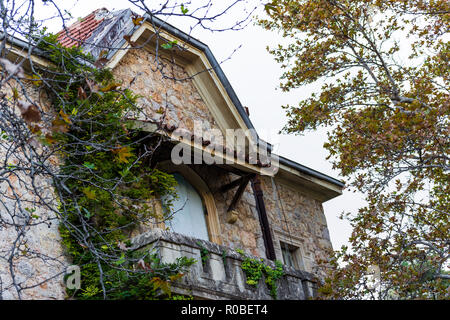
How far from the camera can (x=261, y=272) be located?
10141mm

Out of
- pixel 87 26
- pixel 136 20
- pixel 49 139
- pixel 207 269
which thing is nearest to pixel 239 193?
pixel 207 269

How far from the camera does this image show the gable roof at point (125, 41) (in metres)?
11.4

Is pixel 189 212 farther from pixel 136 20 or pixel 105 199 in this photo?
pixel 136 20

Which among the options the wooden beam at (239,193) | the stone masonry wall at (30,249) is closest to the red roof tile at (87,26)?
the wooden beam at (239,193)

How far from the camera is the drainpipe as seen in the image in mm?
12266

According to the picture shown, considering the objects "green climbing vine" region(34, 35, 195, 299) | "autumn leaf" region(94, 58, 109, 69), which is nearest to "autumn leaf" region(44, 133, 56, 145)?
"autumn leaf" region(94, 58, 109, 69)

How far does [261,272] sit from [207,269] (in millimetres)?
1297

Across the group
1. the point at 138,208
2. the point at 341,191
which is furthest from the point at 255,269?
the point at 341,191

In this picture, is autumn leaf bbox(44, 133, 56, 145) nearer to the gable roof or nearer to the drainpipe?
the gable roof

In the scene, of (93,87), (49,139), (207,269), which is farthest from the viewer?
(207,269)

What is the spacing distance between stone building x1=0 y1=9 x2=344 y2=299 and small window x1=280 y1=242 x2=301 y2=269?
21mm

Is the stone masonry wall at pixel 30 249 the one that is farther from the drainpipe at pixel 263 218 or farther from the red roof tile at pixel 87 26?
the drainpipe at pixel 263 218

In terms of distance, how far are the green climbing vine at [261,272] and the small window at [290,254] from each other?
274cm
